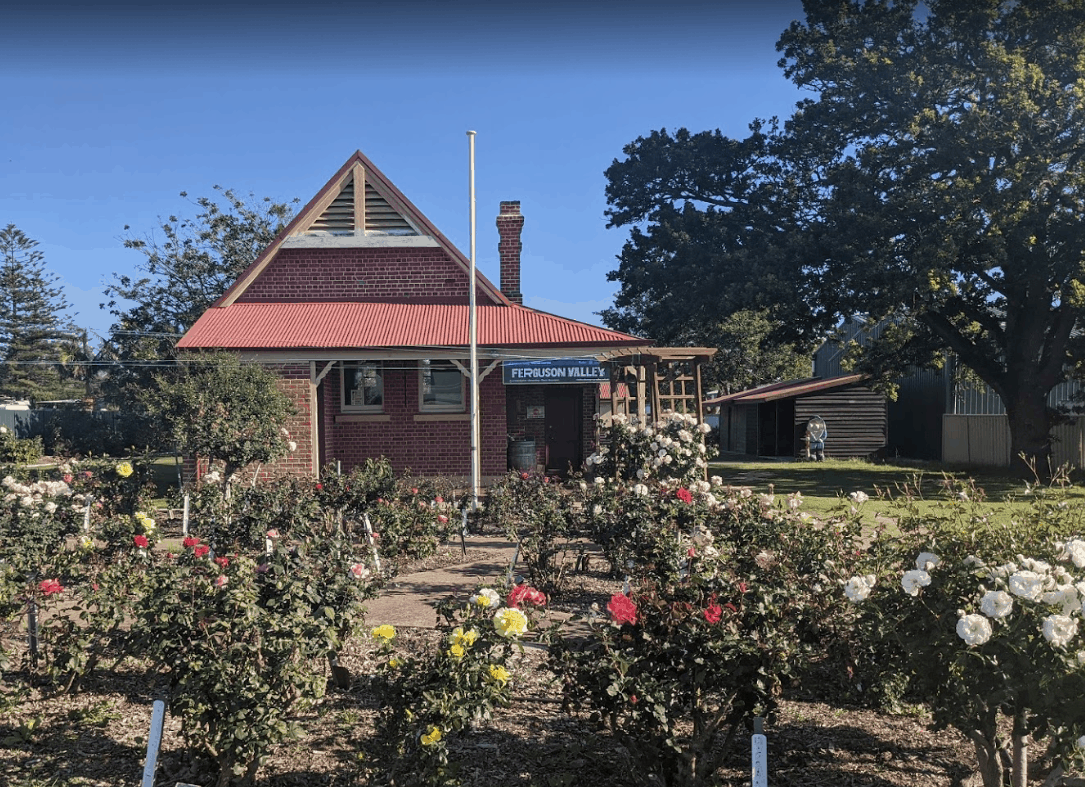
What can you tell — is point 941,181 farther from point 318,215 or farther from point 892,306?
point 318,215

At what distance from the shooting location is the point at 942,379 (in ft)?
101

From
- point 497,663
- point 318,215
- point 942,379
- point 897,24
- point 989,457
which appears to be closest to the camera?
point 497,663

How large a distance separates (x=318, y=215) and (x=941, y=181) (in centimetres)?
1400

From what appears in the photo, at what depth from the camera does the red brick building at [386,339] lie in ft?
57.5

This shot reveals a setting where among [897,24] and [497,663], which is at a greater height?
[897,24]

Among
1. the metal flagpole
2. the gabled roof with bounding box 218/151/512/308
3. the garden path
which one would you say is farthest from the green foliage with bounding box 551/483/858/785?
the gabled roof with bounding box 218/151/512/308

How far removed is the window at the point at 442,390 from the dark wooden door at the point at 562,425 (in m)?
2.42

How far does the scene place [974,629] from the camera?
118 inches

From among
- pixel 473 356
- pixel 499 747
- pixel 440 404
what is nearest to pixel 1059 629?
pixel 499 747

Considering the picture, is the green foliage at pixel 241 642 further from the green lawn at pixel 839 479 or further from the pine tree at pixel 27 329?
the pine tree at pixel 27 329

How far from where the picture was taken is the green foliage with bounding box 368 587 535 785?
3658 mm

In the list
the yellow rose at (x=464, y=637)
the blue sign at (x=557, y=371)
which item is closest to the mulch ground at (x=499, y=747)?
the yellow rose at (x=464, y=637)

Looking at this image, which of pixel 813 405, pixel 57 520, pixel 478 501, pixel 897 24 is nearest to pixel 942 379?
pixel 813 405

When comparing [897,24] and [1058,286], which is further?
[897,24]
